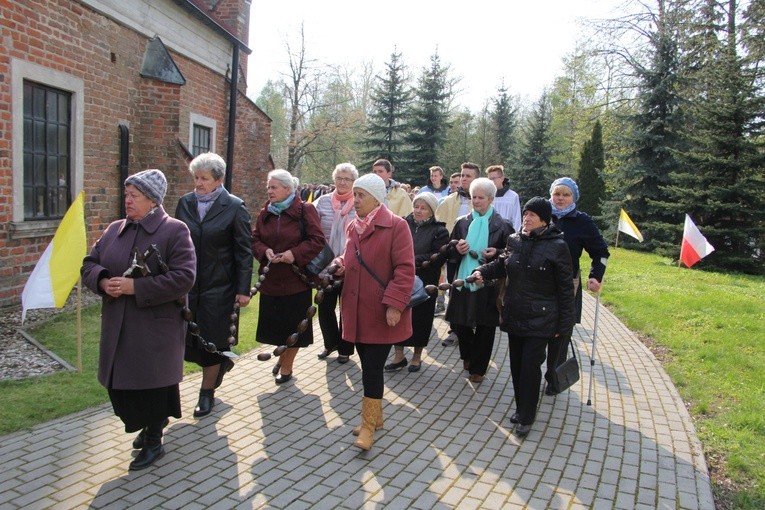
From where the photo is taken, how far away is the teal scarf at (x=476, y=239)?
20.4 feet

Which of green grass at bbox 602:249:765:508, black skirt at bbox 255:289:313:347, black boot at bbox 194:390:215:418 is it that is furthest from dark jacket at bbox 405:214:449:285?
green grass at bbox 602:249:765:508

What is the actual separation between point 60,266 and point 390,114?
3191cm

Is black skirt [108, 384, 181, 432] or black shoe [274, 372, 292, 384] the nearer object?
black skirt [108, 384, 181, 432]

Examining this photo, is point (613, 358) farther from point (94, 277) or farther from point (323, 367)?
point (94, 277)

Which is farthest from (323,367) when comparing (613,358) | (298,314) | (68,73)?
(68,73)

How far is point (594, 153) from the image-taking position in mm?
27734

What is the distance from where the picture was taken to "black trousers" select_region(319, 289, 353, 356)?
6558 mm

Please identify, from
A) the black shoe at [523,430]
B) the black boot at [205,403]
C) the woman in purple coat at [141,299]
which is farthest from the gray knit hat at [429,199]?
the woman in purple coat at [141,299]

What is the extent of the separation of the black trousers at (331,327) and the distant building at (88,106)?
14.6ft

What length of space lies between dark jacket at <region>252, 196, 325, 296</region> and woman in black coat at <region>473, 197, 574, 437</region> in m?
1.89

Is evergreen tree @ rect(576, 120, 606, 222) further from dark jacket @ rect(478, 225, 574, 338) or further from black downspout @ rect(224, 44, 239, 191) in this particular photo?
dark jacket @ rect(478, 225, 574, 338)

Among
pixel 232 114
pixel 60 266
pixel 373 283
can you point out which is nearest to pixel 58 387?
pixel 60 266

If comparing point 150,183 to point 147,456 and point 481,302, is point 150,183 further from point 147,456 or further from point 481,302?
point 481,302

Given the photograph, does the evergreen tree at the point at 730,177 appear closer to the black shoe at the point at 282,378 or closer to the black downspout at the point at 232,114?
the black downspout at the point at 232,114
